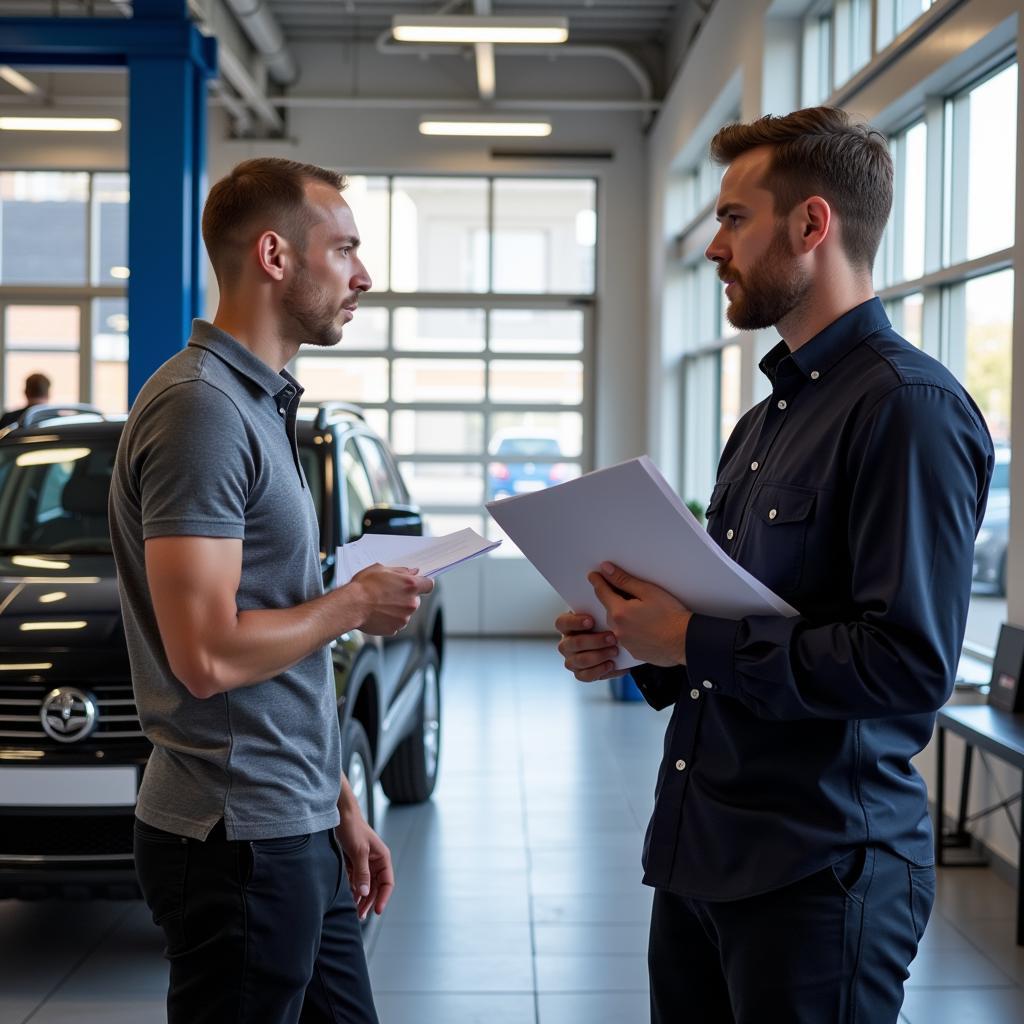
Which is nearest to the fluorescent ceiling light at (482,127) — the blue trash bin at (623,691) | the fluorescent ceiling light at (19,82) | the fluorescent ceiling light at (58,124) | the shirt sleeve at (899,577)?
the fluorescent ceiling light at (58,124)

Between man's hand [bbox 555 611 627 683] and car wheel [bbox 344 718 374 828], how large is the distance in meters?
→ 2.09

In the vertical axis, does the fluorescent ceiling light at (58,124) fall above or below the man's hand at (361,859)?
above

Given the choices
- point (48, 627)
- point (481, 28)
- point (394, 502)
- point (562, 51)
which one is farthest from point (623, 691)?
point (562, 51)

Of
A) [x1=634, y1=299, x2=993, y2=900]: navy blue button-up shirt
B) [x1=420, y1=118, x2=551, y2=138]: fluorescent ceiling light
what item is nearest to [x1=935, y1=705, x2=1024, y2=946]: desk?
[x1=634, y1=299, x2=993, y2=900]: navy blue button-up shirt

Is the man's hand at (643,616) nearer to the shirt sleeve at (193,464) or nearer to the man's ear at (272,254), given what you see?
the shirt sleeve at (193,464)

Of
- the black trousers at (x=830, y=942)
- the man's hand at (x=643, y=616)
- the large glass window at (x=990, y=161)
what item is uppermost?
the large glass window at (x=990, y=161)

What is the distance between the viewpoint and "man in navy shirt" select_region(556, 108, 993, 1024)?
1.52 meters

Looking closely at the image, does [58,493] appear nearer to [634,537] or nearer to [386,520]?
[386,520]

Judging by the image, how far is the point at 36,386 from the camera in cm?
978

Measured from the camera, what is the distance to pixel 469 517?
42.7ft

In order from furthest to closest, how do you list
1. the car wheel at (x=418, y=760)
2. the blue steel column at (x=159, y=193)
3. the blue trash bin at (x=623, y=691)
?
1. the blue trash bin at (x=623, y=691)
2. the blue steel column at (x=159, y=193)
3. the car wheel at (x=418, y=760)

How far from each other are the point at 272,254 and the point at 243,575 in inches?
19.3

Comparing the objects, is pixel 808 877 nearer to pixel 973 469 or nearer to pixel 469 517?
Result: pixel 973 469

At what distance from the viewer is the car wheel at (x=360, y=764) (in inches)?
157
